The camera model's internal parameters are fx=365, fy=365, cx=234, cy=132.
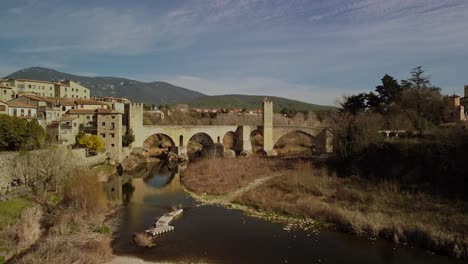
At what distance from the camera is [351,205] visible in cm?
1812

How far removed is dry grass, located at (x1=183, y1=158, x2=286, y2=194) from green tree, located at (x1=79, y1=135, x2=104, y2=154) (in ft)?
26.1

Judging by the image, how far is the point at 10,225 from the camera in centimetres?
1320

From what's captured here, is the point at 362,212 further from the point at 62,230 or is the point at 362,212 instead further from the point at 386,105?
the point at 386,105

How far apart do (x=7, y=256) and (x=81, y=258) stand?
7.45 ft

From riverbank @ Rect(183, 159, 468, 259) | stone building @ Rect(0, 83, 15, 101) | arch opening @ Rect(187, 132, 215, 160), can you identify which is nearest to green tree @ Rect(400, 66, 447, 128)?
riverbank @ Rect(183, 159, 468, 259)

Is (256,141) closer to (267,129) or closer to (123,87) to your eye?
(267,129)

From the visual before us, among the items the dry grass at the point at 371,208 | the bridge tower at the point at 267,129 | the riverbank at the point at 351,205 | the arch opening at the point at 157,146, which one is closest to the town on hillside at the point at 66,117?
the arch opening at the point at 157,146

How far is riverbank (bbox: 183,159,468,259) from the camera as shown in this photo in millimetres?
13758

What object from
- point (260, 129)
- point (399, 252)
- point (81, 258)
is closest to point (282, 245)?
point (399, 252)

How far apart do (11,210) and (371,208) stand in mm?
15669

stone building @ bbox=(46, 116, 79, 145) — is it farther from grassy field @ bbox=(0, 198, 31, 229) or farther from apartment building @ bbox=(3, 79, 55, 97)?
apartment building @ bbox=(3, 79, 55, 97)

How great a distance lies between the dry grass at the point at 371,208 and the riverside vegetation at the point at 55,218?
835 cm

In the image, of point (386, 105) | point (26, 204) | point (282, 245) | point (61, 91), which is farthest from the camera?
point (61, 91)

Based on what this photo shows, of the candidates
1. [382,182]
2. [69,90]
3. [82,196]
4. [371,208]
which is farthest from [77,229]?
[69,90]
